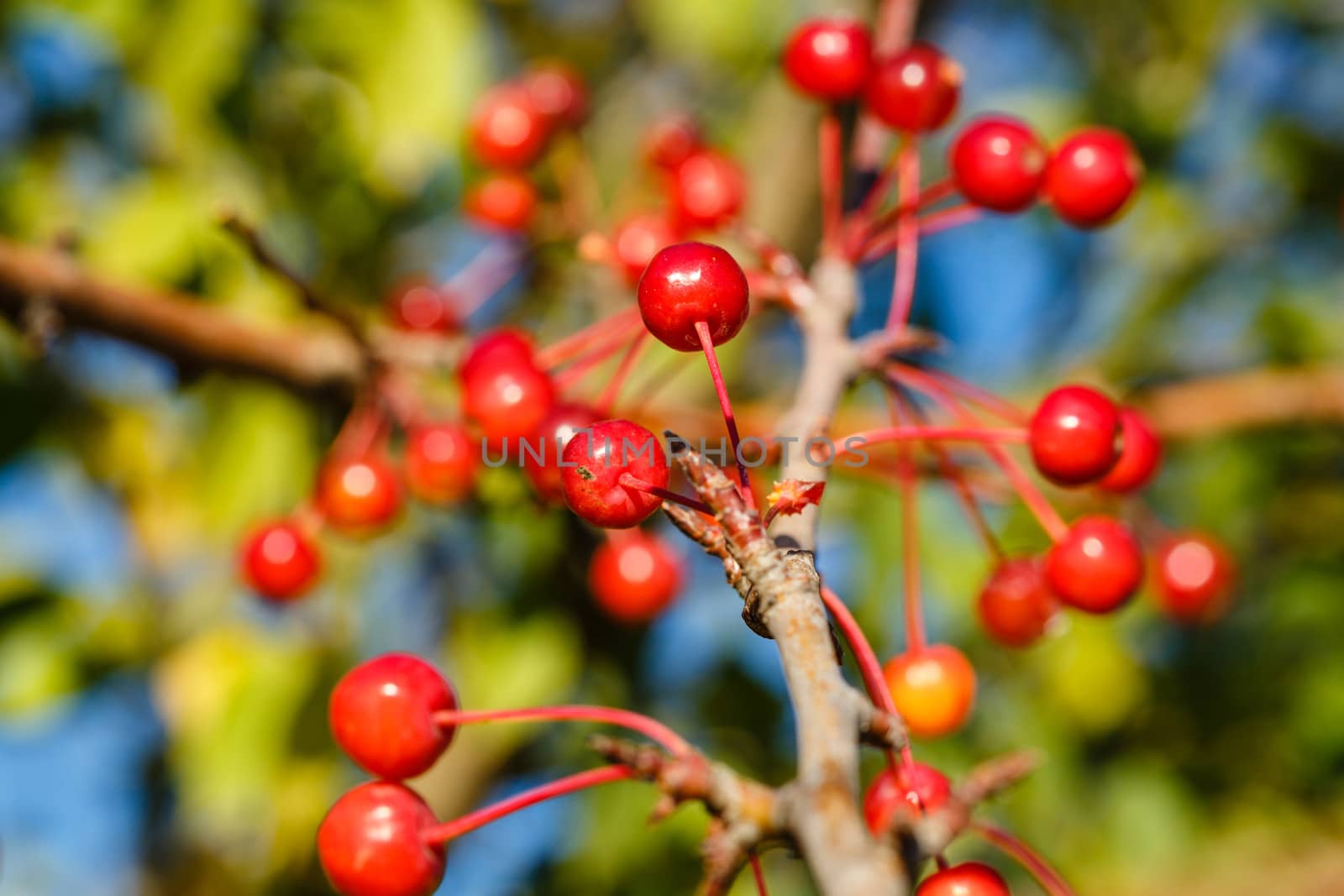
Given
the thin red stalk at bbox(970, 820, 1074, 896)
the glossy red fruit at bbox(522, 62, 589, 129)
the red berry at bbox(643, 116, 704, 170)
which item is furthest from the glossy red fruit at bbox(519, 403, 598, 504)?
the glossy red fruit at bbox(522, 62, 589, 129)

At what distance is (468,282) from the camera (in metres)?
1.62

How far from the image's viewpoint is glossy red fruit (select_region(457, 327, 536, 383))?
1.00 metres

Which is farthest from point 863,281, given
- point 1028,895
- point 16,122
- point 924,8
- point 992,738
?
point 1028,895

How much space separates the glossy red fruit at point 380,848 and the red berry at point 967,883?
1.14ft

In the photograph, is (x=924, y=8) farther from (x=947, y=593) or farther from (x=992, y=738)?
(x=992, y=738)

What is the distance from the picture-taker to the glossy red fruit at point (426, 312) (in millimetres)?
1568

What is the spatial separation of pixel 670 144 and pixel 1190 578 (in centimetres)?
90

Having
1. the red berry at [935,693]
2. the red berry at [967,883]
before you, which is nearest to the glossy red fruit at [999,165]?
the red berry at [935,693]

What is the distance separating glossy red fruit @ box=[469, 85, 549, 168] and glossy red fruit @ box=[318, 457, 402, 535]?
52 centimetres

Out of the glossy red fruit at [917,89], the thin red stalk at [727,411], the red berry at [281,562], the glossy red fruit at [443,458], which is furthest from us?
the red berry at [281,562]

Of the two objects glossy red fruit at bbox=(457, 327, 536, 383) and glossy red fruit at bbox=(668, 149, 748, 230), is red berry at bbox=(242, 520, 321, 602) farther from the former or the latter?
glossy red fruit at bbox=(668, 149, 748, 230)

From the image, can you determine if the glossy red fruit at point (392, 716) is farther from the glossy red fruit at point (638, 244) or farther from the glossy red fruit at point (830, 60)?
the glossy red fruit at point (830, 60)

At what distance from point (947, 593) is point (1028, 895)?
193cm

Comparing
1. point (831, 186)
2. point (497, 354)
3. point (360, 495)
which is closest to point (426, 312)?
point (360, 495)
